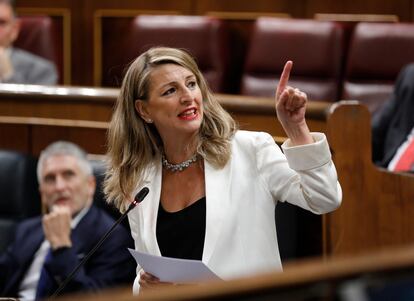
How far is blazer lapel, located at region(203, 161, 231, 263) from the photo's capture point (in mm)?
954

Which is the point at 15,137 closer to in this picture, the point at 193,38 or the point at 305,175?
the point at 193,38

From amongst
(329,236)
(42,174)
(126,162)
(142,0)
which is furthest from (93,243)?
(142,0)

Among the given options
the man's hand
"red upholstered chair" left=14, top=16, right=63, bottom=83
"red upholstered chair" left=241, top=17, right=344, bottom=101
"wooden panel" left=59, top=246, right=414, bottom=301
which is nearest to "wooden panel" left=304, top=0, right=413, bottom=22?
"red upholstered chair" left=241, top=17, right=344, bottom=101

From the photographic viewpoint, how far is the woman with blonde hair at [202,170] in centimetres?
91

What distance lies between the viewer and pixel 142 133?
3.41 ft

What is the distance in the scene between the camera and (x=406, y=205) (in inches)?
54.2

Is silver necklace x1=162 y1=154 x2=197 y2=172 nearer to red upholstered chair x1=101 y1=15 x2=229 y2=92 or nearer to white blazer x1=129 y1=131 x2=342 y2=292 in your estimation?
white blazer x1=129 y1=131 x2=342 y2=292

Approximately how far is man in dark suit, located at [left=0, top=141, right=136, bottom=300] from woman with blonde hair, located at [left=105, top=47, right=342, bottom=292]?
459 millimetres

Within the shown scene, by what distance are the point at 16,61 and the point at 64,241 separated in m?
0.62

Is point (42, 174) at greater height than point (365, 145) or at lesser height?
lesser

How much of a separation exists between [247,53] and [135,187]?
3.55 feet

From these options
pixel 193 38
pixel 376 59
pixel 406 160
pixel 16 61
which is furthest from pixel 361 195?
pixel 16 61

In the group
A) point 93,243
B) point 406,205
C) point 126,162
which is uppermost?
point 126,162

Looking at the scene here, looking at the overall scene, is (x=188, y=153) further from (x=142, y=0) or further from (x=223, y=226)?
(x=142, y=0)
